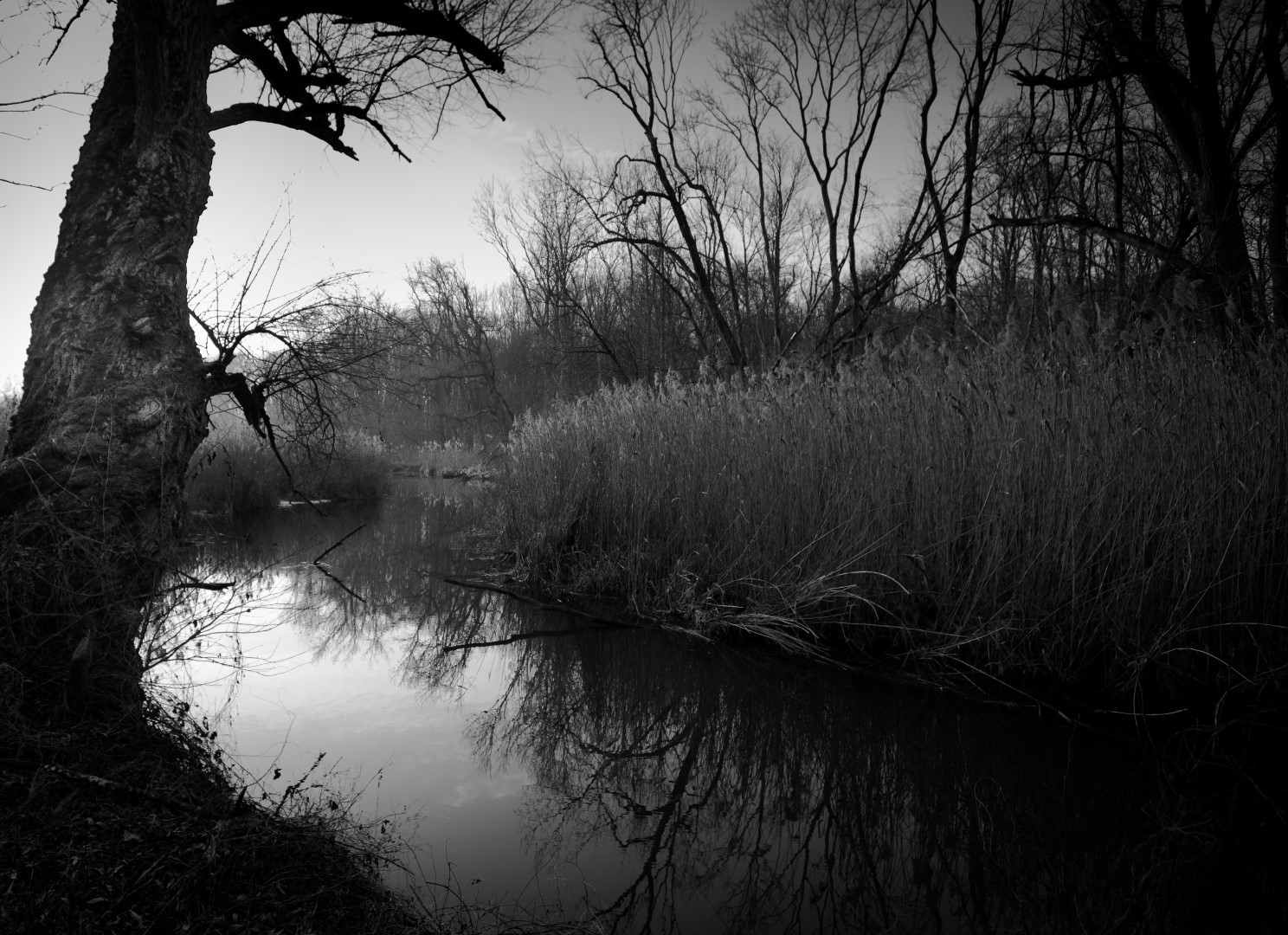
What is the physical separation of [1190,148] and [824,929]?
8334 mm

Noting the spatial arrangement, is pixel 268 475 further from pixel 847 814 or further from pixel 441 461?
pixel 441 461

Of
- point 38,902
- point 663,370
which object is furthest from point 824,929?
point 663,370

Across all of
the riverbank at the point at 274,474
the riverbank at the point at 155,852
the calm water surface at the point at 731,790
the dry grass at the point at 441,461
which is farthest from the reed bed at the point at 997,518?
the dry grass at the point at 441,461

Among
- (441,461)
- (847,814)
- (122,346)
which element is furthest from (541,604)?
(441,461)

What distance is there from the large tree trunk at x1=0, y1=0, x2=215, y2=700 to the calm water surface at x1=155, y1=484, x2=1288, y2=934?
0.94 metres

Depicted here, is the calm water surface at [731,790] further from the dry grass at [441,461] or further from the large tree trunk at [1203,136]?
the dry grass at [441,461]

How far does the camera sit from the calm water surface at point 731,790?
1.91m

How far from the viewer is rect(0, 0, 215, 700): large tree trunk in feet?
9.46

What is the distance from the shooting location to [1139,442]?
3264 mm

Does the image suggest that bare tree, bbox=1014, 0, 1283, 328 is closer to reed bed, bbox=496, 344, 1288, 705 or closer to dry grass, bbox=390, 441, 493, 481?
reed bed, bbox=496, 344, 1288, 705

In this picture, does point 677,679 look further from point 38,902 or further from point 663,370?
point 663,370

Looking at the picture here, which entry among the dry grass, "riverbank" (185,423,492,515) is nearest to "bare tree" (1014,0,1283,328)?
"riverbank" (185,423,492,515)

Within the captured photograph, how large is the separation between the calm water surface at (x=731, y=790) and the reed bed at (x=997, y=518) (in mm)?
482

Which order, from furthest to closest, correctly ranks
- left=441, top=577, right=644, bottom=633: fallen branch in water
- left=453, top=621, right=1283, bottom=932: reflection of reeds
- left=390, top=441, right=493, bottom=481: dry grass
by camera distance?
left=390, top=441, right=493, bottom=481: dry grass, left=441, top=577, right=644, bottom=633: fallen branch in water, left=453, top=621, right=1283, bottom=932: reflection of reeds
